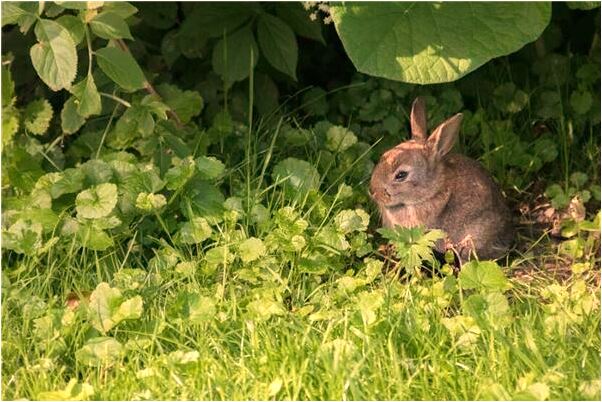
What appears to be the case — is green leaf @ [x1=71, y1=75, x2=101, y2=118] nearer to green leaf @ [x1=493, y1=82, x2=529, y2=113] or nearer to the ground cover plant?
the ground cover plant

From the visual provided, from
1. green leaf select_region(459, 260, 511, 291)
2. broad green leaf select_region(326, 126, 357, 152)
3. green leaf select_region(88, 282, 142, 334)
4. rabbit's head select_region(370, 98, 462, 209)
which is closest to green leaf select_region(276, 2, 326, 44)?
broad green leaf select_region(326, 126, 357, 152)

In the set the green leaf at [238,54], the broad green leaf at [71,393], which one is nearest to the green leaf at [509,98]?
the green leaf at [238,54]

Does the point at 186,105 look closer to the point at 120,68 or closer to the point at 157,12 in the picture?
the point at 157,12

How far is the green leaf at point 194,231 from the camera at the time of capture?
14.1 ft

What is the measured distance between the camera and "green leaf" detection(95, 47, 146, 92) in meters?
4.26

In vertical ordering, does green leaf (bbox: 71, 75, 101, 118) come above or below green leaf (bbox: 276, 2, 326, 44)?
above

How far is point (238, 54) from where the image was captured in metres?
5.08

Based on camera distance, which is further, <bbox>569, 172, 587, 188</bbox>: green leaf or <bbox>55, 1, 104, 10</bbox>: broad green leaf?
<bbox>569, 172, 587, 188</bbox>: green leaf

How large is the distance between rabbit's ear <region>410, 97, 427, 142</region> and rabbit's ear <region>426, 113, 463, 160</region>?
0.31ft

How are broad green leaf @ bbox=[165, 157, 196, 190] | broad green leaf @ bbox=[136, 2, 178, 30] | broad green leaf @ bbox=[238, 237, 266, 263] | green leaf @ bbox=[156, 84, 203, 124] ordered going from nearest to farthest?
broad green leaf @ bbox=[238, 237, 266, 263] → broad green leaf @ bbox=[165, 157, 196, 190] → green leaf @ bbox=[156, 84, 203, 124] → broad green leaf @ bbox=[136, 2, 178, 30]

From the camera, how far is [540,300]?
13.7 feet

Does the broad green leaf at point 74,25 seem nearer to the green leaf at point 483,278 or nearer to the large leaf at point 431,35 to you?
the large leaf at point 431,35

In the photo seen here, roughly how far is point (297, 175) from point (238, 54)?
742 mm

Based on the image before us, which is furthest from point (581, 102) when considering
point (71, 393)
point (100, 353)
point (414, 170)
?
point (71, 393)
